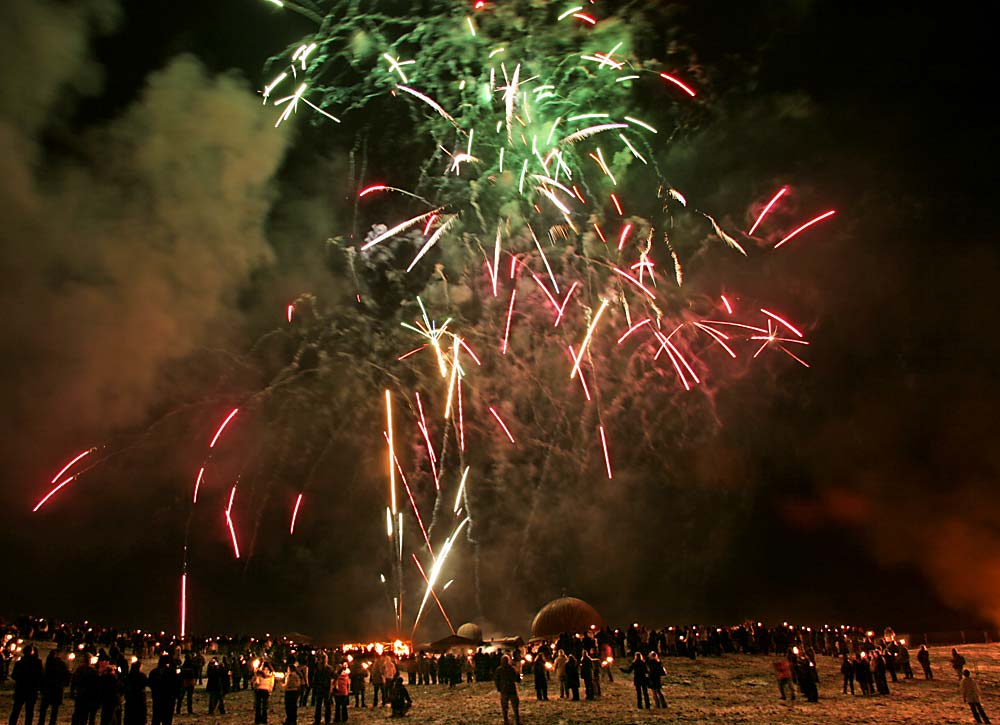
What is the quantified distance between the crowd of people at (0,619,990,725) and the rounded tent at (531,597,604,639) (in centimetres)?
1311

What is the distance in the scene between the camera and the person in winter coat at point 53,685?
14367mm

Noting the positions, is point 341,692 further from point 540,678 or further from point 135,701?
point 540,678

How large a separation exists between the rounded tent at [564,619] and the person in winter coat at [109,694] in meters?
39.0

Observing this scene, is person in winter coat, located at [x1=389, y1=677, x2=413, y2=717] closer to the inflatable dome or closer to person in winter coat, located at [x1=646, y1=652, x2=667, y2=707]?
person in winter coat, located at [x1=646, y1=652, x2=667, y2=707]

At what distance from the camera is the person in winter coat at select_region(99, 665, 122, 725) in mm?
12648

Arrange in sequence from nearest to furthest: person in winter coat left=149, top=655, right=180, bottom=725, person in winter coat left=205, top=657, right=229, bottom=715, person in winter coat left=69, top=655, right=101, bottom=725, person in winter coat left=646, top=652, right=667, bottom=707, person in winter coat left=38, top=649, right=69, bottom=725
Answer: person in winter coat left=69, top=655, right=101, bottom=725, person in winter coat left=149, top=655, right=180, bottom=725, person in winter coat left=38, top=649, right=69, bottom=725, person in winter coat left=646, top=652, right=667, bottom=707, person in winter coat left=205, top=657, right=229, bottom=715

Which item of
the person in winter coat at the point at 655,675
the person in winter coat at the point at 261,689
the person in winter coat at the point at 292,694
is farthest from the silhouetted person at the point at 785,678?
the person in winter coat at the point at 261,689

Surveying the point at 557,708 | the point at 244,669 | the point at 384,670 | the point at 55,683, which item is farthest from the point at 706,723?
the point at 244,669

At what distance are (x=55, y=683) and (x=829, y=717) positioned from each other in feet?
53.9

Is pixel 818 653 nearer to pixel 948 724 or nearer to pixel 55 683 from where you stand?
pixel 948 724

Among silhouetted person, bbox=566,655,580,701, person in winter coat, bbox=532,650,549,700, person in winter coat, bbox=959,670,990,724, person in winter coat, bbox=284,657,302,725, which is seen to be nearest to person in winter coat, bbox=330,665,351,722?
person in winter coat, bbox=284,657,302,725

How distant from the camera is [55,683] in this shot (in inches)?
578

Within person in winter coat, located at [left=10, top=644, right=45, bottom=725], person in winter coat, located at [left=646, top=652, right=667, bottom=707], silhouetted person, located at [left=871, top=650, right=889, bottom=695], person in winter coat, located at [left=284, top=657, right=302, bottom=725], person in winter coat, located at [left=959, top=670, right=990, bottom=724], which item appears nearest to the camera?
person in winter coat, located at [left=10, top=644, right=45, bottom=725]

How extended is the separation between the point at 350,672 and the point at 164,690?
9.76 m
